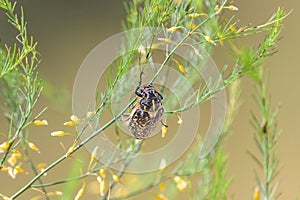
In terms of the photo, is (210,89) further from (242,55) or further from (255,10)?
(255,10)

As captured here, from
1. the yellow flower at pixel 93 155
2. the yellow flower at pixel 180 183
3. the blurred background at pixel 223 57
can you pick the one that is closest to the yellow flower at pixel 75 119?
the yellow flower at pixel 93 155

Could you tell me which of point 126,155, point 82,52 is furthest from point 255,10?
point 126,155

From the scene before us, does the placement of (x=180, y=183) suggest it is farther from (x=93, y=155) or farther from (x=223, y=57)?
(x=223, y=57)

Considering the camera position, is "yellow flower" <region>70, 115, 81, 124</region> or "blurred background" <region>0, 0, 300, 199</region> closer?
"yellow flower" <region>70, 115, 81, 124</region>

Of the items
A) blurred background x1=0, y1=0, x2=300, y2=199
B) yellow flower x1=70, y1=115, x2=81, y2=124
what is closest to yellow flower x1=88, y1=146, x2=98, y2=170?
yellow flower x1=70, y1=115, x2=81, y2=124

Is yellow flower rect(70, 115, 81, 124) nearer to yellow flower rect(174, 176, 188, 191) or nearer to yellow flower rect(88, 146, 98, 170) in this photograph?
yellow flower rect(88, 146, 98, 170)

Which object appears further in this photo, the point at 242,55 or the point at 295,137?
the point at 295,137

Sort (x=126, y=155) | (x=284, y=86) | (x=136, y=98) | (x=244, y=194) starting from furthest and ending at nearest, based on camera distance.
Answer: (x=284, y=86), (x=244, y=194), (x=126, y=155), (x=136, y=98)

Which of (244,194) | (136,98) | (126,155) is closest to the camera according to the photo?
(136,98)
